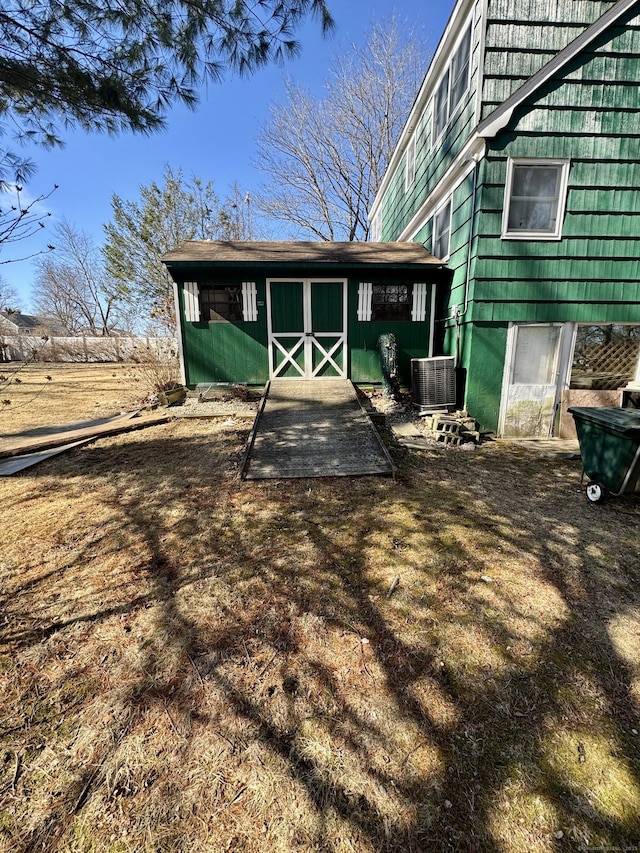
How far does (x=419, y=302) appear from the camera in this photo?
28.1 feet

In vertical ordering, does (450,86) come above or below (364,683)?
above

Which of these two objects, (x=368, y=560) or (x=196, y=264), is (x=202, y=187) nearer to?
(x=196, y=264)

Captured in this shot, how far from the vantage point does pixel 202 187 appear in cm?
2019

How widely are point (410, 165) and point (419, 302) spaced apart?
4830 mm

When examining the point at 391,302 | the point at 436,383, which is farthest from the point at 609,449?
the point at 391,302

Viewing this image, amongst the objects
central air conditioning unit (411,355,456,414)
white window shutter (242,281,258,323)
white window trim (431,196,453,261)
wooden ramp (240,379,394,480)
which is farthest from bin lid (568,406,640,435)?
white window shutter (242,281,258,323)

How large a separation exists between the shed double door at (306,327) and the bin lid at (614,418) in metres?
5.31

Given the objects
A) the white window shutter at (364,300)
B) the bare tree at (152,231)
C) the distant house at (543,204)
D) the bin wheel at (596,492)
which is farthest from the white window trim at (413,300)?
the bare tree at (152,231)

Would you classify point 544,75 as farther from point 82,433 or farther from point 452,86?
point 82,433

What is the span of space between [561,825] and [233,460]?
4529 millimetres

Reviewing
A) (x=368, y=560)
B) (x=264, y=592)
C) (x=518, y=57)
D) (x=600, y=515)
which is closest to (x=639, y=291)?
(x=518, y=57)

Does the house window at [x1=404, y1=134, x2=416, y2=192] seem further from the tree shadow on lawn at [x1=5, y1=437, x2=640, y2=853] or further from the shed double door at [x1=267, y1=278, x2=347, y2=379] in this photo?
the tree shadow on lawn at [x1=5, y1=437, x2=640, y2=853]

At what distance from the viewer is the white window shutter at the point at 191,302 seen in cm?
831

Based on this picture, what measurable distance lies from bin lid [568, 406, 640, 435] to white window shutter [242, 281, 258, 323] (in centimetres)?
644
